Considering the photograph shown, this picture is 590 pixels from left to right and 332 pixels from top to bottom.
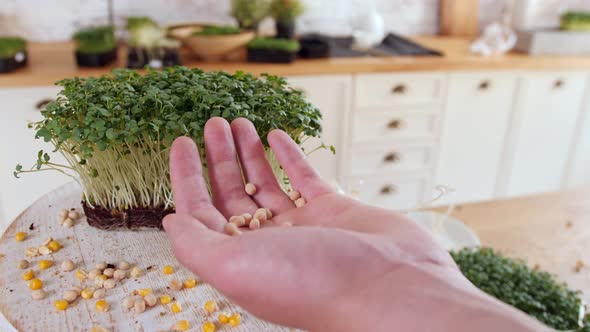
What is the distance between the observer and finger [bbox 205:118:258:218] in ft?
2.75

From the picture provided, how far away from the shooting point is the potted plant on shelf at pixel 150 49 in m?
2.01

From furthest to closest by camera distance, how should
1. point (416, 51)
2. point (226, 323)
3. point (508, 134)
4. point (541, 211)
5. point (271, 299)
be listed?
point (541, 211), point (508, 134), point (416, 51), point (226, 323), point (271, 299)

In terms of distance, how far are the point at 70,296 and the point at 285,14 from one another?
1.80 meters

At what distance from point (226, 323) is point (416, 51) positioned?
6.49 ft

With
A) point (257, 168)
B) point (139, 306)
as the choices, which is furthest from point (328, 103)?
point (139, 306)

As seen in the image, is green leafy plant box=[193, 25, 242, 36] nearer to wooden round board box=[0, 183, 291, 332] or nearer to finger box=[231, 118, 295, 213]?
wooden round board box=[0, 183, 291, 332]

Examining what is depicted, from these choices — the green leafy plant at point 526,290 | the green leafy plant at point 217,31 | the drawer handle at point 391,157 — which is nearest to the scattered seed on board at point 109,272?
the green leafy plant at point 526,290

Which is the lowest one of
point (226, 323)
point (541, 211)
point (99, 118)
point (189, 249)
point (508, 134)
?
point (541, 211)

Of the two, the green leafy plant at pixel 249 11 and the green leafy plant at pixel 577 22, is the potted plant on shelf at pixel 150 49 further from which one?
the green leafy plant at pixel 577 22

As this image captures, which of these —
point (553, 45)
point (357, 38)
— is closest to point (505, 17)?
point (553, 45)

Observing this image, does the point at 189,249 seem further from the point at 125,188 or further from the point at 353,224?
the point at 125,188

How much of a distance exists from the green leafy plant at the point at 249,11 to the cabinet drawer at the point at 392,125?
23.9 inches

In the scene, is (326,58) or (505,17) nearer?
(326,58)

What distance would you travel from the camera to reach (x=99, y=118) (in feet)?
2.74
